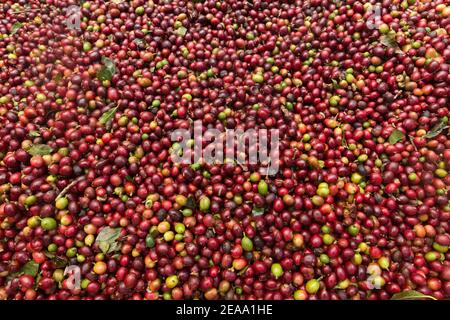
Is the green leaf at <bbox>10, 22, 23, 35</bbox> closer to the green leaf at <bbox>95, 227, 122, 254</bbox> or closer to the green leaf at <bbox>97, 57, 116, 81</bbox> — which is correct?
the green leaf at <bbox>97, 57, 116, 81</bbox>

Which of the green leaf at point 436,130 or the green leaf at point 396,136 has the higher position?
the green leaf at point 436,130

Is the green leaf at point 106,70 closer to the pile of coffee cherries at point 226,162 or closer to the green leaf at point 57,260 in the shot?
the pile of coffee cherries at point 226,162

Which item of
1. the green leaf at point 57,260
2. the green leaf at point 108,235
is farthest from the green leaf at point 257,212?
the green leaf at point 57,260

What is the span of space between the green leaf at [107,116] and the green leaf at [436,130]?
2801 millimetres

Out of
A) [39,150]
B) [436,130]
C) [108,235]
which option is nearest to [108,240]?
[108,235]

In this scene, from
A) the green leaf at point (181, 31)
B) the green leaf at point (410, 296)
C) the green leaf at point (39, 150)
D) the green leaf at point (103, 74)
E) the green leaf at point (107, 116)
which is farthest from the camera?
the green leaf at point (181, 31)

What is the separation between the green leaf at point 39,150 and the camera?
2.51 m

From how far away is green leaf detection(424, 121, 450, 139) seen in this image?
254 centimetres

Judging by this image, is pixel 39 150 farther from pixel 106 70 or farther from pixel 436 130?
pixel 436 130

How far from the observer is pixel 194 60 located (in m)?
3.17

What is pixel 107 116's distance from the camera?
9.00 feet

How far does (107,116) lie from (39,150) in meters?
0.63

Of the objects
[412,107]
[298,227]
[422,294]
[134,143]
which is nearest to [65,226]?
[134,143]

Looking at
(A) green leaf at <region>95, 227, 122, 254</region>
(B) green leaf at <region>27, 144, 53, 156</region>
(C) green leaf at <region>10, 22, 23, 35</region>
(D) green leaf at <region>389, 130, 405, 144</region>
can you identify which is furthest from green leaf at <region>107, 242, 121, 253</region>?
(C) green leaf at <region>10, 22, 23, 35</region>
